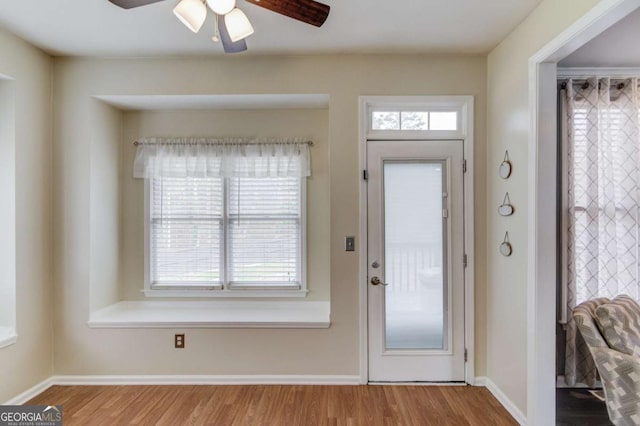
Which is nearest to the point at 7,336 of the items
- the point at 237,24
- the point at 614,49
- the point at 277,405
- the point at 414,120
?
the point at 277,405

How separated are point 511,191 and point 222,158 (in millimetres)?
2514

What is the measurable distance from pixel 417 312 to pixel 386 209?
3.00ft

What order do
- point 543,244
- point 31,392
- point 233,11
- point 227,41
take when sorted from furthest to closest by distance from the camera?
point 31,392
point 543,244
point 227,41
point 233,11

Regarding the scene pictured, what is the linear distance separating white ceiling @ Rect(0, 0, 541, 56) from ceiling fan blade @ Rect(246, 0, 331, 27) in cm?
50

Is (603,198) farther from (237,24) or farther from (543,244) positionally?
(237,24)

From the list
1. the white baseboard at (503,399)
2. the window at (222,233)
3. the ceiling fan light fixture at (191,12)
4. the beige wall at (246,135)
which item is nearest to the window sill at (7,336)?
the beige wall at (246,135)

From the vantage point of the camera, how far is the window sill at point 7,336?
2478 mm

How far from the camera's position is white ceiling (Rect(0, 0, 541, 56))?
7.21 ft

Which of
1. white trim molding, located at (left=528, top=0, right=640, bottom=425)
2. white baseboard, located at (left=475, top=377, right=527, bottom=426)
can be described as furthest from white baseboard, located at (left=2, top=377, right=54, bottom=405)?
white trim molding, located at (left=528, top=0, right=640, bottom=425)

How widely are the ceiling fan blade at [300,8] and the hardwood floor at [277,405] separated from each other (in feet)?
8.23

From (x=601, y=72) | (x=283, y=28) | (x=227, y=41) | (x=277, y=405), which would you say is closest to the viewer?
(x=227, y=41)

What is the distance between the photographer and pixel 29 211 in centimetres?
270

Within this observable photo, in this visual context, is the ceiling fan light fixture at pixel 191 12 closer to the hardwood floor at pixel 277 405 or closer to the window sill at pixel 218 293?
the window sill at pixel 218 293

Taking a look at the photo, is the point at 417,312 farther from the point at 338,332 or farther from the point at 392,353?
the point at 338,332
